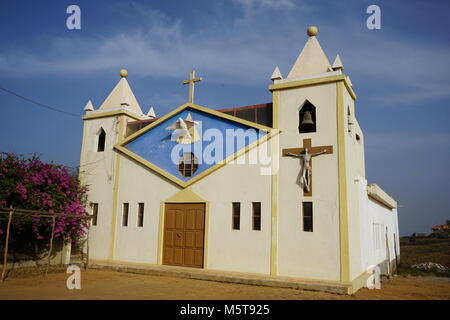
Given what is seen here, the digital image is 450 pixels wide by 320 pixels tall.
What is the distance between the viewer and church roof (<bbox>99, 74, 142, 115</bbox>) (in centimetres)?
1837

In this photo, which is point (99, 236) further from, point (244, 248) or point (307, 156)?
point (307, 156)

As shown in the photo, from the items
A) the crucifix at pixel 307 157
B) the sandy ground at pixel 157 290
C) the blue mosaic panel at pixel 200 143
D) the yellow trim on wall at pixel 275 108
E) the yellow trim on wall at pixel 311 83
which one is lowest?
the sandy ground at pixel 157 290

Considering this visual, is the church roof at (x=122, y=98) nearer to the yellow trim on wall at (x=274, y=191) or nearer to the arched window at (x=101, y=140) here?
the arched window at (x=101, y=140)

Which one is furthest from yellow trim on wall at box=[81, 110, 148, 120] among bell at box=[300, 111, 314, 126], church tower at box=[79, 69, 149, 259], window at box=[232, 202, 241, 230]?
bell at box=[300, 111, 314, 126]

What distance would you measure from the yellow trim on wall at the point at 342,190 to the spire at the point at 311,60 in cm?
123

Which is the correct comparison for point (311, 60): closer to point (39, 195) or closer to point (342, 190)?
point (342, 190)

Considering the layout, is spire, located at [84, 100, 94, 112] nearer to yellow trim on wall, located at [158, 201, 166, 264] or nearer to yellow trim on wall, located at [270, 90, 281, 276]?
yellow trim on wall, located at [158, 201, 166, 264]

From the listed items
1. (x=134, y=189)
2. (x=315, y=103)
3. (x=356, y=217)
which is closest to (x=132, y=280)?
(x=134, y=189)

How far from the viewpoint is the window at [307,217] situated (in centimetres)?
1253

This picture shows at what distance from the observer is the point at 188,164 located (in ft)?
50.8

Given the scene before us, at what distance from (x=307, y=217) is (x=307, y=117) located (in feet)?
11.5

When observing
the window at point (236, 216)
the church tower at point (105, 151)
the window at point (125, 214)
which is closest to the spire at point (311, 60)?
the window at point (236, 216)

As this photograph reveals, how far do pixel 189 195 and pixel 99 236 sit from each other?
16.9ft

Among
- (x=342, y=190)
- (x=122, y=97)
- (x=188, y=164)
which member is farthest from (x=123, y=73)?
(x=342, y=190)
